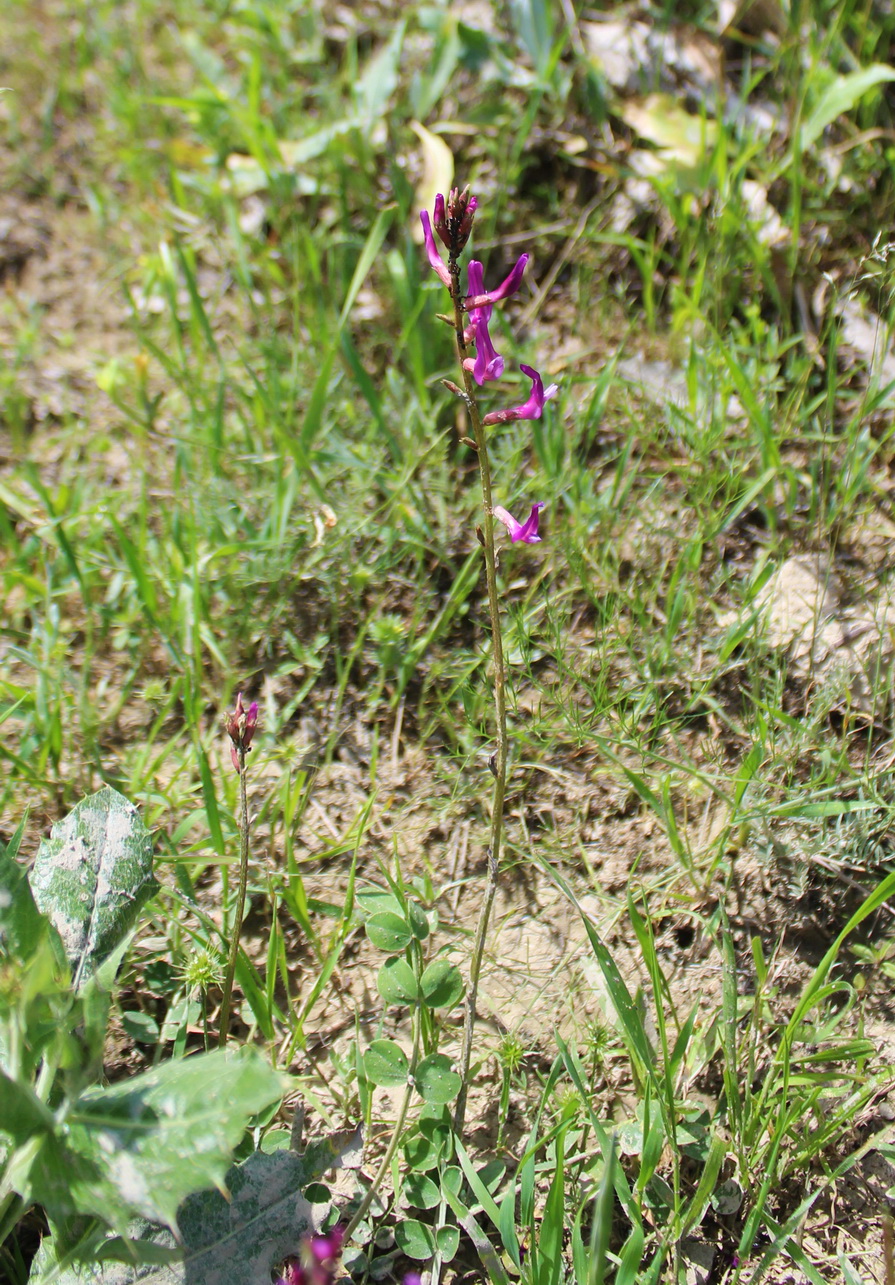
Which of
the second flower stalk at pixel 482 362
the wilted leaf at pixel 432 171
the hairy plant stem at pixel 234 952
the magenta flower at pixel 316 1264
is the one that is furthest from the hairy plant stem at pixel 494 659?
the wilted leaf at pixel 432 171

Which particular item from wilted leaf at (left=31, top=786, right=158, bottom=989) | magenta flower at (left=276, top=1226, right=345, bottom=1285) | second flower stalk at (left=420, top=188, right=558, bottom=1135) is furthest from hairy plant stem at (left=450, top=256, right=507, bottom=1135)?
wilted leaf at (left=31, top=786, right=158, bottom=989)

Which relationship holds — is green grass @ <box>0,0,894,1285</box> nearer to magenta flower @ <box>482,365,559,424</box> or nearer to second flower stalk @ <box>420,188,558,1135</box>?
second flower stalk @ <box>420,188,558,1135</box>

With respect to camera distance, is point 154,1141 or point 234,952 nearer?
point 154,1141

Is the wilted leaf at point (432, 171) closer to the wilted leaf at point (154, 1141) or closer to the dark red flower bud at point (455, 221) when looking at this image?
the dark red flower bud at point (455, 221)

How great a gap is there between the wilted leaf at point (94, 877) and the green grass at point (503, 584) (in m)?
0.24

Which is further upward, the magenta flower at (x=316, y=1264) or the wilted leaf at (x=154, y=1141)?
the wilted leaf at (x=154, y=1141)

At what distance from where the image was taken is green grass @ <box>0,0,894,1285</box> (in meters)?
2.00

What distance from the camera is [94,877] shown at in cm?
190

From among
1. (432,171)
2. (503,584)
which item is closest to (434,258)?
(503,584)

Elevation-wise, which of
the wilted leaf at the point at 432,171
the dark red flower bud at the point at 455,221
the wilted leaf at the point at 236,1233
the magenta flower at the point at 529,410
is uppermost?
the dark red flower bud at the point at 455,221

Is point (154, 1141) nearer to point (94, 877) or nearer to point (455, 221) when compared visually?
point (94, 877)

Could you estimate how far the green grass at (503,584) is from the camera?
2.00 metres

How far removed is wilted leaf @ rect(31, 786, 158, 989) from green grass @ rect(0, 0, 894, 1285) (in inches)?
9.6

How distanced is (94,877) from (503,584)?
127 centimetres
